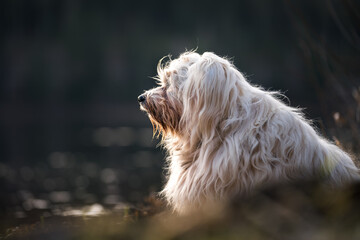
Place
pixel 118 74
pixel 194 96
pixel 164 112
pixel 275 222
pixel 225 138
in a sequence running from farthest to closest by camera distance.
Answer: pixel 118 74
pixel 164 112
pixel 194 96
pixel 225 138
pixel 275 222

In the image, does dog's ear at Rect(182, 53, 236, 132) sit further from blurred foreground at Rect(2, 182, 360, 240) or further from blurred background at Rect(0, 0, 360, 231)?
blurred foreground at Rect(2, 182, 360, 240)

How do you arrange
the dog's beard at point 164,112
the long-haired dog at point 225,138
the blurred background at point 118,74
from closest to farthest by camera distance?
1. the long-haired dog at point 225,138
2. the dog's beard at point 164,112
3. the blurred background at point 118,74

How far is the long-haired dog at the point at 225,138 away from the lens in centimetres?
459

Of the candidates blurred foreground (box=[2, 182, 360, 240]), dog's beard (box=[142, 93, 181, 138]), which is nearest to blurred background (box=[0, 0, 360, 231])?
dog's beard (box=[142, 93, 181, 138])

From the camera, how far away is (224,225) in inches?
112

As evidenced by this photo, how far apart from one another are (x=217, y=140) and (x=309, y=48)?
2376mm

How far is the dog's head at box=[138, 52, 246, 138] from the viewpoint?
16.3 feet

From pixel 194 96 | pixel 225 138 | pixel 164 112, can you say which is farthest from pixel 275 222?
pixel 164 112

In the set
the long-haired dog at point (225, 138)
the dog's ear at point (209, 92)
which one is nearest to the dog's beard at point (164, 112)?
the long-haired dog at point (225, 138)

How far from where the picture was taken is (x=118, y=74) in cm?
7131

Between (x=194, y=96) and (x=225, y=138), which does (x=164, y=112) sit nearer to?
(x=194, y=96)

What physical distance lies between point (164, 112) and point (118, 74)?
218 feet

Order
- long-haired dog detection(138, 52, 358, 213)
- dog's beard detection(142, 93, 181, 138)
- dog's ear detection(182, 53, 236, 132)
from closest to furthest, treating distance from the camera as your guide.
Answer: long-haired dog detection(138, 52, 358, 213)
dog's ear detection(182, 53, 236, 132)
dog's beard detection(142, 93, 181, 138)

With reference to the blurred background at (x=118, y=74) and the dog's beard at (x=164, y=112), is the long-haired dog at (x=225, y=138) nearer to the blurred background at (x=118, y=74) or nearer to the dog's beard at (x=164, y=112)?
the dog's beard at (x=164, y=112)
